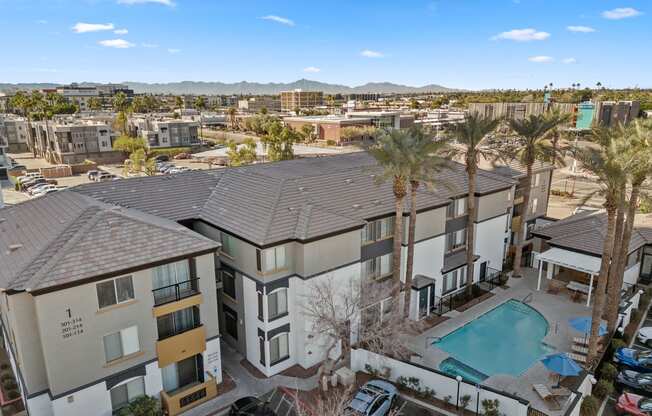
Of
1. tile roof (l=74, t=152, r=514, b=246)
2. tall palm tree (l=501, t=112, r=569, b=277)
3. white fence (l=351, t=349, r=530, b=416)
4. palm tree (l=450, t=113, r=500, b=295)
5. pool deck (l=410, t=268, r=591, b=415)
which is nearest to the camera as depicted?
white fence (l=351, t=349, r=530, b=416)

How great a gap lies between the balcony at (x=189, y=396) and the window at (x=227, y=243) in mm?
6442

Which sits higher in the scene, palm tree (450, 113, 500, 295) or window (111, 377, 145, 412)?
palm tree (450, 113, 500, 295)

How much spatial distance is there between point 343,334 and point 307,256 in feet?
14.5

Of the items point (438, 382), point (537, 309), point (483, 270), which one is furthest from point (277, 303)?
point (483, 270)

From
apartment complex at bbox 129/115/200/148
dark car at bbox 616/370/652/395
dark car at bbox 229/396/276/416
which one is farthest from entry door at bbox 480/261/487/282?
apartment complex at bbox 129/115/200/148

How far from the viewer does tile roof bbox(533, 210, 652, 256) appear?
33.4 meters

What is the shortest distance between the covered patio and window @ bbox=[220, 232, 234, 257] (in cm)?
2284

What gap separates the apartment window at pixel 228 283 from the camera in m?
24.8

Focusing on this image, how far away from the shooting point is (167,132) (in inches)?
4311

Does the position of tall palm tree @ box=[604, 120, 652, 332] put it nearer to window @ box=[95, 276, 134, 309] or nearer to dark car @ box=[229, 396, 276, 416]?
dark car @ box=[229, 396, 276, 416]

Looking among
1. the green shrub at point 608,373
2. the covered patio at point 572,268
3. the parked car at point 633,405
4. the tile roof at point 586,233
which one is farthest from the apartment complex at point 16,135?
the parked car at point 633,405

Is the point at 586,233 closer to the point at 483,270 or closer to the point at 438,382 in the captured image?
the point at 483,270

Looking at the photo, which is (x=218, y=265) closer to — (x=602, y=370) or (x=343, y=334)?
(x=343, y=334)

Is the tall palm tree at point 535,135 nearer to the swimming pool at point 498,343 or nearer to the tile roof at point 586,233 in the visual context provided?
the tile roof at point 586,233
